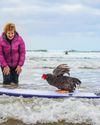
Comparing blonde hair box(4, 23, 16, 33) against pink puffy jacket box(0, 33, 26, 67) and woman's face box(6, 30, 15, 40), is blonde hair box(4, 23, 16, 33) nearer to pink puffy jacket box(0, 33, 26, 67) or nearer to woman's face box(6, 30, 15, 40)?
woman's face box(6, 30, 15, 40)

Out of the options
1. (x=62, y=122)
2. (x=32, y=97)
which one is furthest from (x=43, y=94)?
(x=62, y=122)

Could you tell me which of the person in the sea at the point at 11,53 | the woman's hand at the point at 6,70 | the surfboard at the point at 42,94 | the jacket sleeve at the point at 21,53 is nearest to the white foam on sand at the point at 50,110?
the surfboard at the point at 42,94

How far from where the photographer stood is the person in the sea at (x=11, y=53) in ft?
32.4

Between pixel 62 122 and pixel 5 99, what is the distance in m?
1.45

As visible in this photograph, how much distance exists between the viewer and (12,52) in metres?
10.0

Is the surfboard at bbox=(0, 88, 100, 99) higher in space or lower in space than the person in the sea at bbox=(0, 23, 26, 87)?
lower

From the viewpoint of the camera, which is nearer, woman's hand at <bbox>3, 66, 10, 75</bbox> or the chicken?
the chicken

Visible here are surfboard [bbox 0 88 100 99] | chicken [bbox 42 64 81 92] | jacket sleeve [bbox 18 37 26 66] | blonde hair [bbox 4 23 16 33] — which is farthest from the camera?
jacket sleeve [bbox 18 37 26 66]

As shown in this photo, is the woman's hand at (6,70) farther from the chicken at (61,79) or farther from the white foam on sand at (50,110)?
the white foam on sand at (50,110)

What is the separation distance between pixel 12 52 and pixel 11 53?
1.2 inches

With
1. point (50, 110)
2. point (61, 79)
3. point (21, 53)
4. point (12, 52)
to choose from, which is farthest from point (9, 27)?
point (50, 110)

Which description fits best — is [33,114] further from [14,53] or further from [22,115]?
[14,53]

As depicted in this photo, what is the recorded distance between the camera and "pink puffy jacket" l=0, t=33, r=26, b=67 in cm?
991

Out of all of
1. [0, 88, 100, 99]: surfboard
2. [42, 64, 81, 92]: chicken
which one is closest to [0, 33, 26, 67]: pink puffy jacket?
[0, 88, 100, 99]: surfboard
